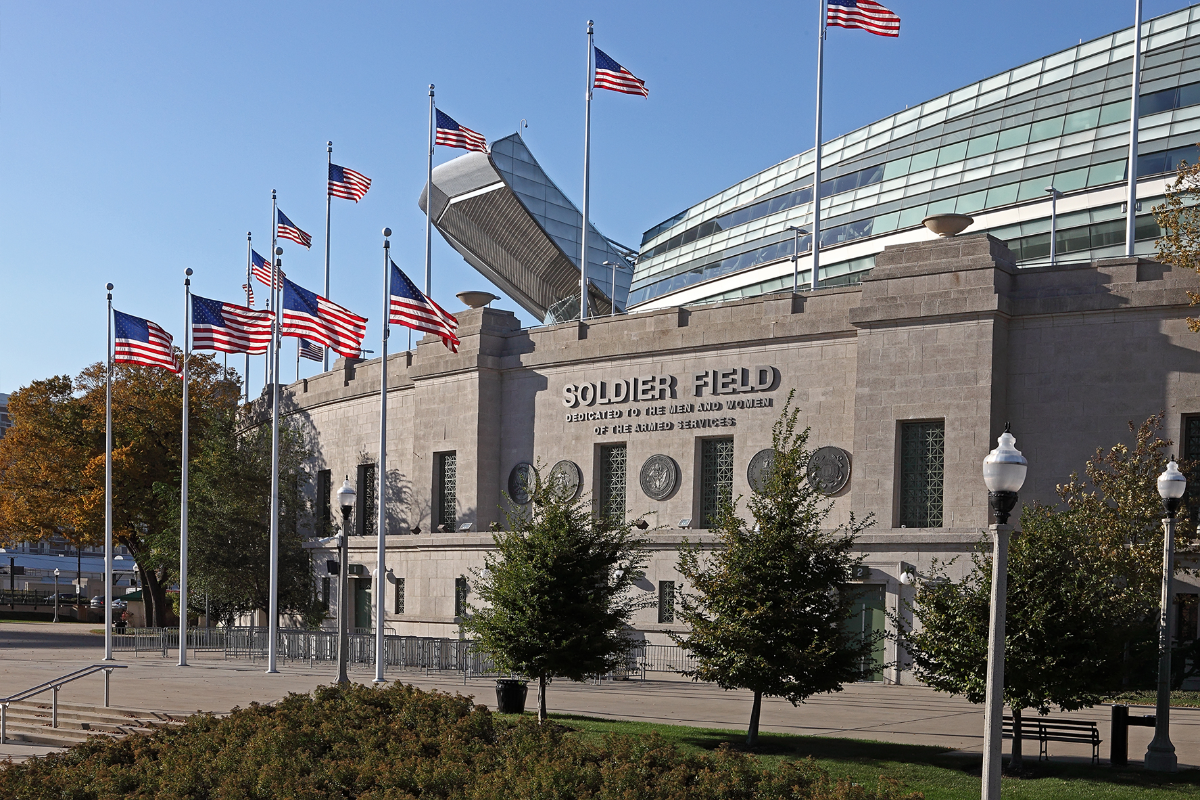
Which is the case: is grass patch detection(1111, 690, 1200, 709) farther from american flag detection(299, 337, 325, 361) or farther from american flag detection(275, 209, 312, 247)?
american flag detection(299, 337, 325, 361)

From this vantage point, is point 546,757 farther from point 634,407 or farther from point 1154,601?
point 634,407

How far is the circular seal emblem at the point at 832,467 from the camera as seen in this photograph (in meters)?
34.2

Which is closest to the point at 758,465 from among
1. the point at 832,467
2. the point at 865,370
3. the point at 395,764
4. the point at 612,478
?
the point at 832,467

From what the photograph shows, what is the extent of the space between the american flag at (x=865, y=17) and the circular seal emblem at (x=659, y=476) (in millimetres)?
Result: 14090

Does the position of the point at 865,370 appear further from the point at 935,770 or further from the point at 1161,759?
the point at 935,770

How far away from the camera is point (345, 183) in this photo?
48625 mm

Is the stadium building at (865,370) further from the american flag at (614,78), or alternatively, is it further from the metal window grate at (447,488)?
the american flag at (614,78)

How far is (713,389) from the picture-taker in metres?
37.0

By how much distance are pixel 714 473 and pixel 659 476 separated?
1769mm

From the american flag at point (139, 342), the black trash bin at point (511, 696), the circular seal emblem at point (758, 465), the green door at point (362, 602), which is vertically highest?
the american flag at point (139, 342)

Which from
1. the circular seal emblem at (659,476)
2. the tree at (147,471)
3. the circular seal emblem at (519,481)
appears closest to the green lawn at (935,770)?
the circular seal emblem at (659,476)

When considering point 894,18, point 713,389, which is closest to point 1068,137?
point 894,18

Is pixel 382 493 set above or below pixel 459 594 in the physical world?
above

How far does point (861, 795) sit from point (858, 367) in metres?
21.0
